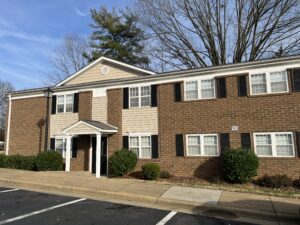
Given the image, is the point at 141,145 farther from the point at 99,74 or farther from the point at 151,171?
the point at 99,74

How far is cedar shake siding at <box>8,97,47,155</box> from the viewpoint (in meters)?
19.4

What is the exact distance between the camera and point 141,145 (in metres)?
16.2

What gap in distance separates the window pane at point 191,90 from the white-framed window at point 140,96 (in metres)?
2.33

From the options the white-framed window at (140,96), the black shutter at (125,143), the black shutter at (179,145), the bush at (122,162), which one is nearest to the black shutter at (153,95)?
the white-framed window at (140,96)

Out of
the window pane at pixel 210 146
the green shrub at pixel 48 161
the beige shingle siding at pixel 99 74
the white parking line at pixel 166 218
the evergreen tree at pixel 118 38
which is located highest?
the evergreen tree at pixel 118 38

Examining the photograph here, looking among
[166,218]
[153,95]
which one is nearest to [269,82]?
[153,95]

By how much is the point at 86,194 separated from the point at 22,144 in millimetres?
11202

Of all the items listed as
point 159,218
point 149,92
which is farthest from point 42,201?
point 149,92

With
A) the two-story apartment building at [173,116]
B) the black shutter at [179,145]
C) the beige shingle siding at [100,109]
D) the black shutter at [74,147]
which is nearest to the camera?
the two-story apartment building at [173,116]

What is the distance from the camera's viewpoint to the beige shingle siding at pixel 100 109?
17.5 meters

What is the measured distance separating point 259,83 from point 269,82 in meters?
0.46

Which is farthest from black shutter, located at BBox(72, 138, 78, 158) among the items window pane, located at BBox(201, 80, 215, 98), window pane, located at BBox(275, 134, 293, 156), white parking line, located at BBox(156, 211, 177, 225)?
window pane, located at BBox(275, 134, 293, 156)

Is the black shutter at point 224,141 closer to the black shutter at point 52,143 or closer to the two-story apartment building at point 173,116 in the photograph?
the two-story apartment building at point 173,116

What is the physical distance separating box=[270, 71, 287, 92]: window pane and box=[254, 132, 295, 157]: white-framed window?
2121 millimetres
